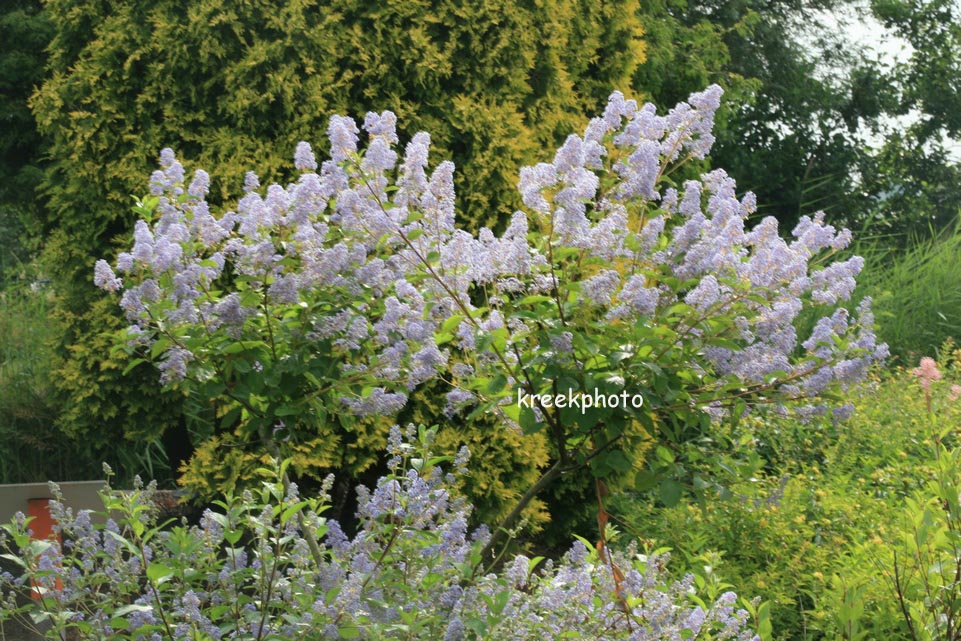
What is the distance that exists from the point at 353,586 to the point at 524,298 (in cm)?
82

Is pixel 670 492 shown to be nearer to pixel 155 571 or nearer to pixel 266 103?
pixel 155 571

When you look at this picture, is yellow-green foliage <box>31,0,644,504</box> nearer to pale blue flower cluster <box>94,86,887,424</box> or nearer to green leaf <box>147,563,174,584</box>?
pale blue flower cluster <box>94,86,887,424</box>

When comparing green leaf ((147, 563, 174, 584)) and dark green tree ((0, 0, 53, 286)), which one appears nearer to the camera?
green leaf ((147, 563, 174, 584))

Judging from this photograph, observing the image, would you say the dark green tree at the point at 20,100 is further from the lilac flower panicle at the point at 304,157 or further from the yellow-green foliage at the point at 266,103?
the lilac flower panicle at the point at 304,157

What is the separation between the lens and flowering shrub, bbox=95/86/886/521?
9.17 feet

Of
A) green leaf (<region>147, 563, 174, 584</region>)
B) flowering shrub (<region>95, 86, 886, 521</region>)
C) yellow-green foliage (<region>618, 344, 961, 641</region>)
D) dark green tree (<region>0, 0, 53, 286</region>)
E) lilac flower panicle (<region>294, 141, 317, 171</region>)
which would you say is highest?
dark green tree (<region>0, 0, 53, 286</region>)

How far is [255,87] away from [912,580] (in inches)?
146

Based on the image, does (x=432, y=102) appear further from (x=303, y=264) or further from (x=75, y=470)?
(x=75, y=470)

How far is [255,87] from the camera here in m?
5.30

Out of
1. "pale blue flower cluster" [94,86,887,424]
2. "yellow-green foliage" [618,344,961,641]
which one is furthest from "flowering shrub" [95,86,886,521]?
"yellow-green foliage" [618,344,961,641]

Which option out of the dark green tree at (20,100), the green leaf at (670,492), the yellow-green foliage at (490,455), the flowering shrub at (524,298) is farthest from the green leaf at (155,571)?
the dark green tree at (20,100)

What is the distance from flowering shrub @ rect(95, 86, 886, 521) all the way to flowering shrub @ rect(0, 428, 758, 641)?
0.34m

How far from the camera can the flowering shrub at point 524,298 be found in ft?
9.17

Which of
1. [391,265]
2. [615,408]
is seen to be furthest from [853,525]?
[391,265]
